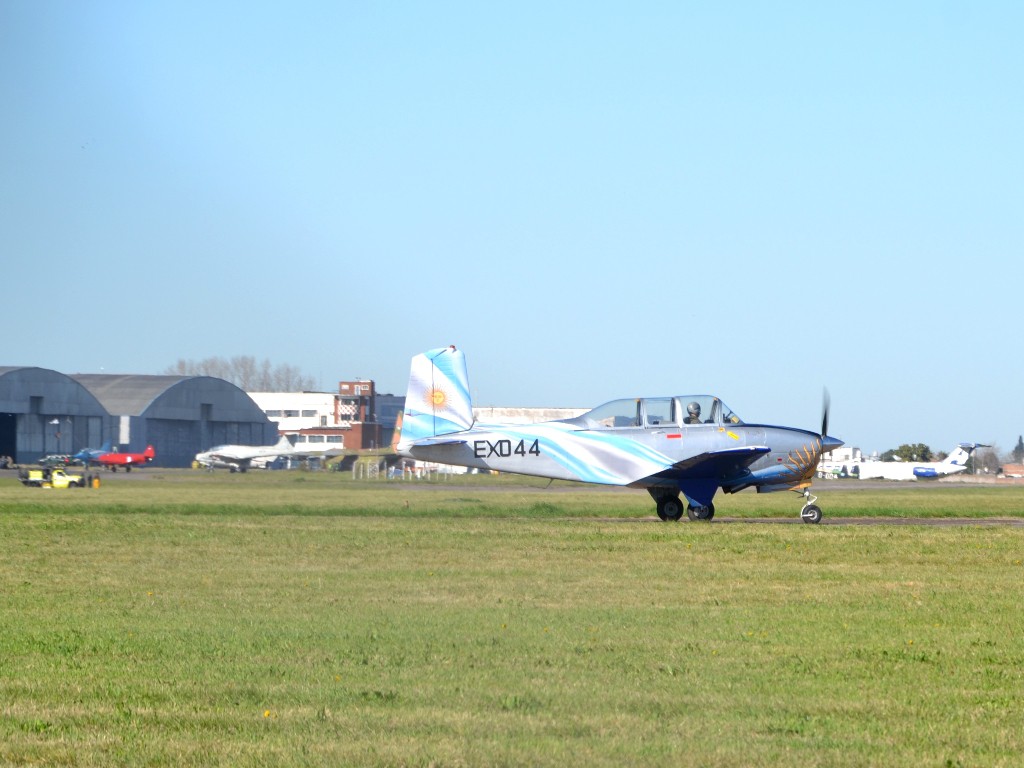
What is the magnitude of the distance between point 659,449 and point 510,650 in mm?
16345

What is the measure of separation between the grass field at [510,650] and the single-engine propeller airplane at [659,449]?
5217mm

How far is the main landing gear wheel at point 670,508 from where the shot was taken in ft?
86.3

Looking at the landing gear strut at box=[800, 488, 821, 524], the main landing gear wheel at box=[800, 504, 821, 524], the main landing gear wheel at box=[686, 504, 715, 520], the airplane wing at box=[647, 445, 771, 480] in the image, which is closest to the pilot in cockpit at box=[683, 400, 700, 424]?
the airplane wing at box=[647, 445, 771, 480]

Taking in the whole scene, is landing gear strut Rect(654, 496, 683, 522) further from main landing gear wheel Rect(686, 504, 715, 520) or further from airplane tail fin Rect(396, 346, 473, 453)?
airplane tail fin Rect(396, 346, 473, 453)

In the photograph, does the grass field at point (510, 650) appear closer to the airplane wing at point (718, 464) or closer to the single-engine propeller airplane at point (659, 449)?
the airplane wing at point (718, 464)

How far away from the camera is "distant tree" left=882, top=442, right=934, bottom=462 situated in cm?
10806

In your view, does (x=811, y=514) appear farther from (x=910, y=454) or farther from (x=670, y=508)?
(x=910, y=454)

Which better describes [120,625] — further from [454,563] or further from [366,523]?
[366,523]

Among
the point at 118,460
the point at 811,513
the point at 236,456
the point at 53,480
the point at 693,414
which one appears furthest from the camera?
the point at 236,456

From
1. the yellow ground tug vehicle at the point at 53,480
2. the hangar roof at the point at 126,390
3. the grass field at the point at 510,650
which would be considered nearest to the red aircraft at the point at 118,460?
the hangar roof at the point at 126,390

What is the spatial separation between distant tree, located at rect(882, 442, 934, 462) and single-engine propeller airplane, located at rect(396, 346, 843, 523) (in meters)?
86.2

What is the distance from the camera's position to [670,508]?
26359mm

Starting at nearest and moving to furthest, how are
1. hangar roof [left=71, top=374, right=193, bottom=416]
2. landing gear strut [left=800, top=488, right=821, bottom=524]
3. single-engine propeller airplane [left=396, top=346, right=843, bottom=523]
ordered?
landing gear strut [left=800, top=488, right=821, bottom=524], single-engine propeller airplane [left=396, top=346, right=843, bottom=523], hangar roof [left=71, top=374, right=193, bottom=416]

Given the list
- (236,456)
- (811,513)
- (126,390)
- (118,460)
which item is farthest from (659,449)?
(126,390)
